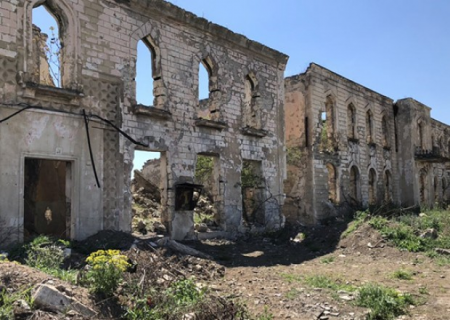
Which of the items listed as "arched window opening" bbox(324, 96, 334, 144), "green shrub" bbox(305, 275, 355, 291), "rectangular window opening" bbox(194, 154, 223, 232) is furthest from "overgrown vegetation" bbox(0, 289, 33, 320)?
"arched window opening" bbox(324, 96, 334, 144)

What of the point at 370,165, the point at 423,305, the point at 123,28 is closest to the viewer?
the point at 423,305

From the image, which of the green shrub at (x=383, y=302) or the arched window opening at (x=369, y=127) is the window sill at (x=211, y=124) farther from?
the arched window opening at (x=369, y=127)

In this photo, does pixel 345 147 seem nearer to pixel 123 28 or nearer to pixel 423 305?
pixel 123 28

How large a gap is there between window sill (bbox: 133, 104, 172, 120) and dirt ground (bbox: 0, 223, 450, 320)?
317 cm

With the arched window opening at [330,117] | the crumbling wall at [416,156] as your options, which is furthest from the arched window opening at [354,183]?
the crumbling wall at [416,156]

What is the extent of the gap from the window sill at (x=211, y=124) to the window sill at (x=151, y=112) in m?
1.04

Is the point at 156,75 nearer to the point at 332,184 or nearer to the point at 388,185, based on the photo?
the point at 332,184

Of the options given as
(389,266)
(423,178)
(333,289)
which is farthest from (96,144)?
(423,178)

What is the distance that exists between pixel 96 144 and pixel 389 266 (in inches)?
287

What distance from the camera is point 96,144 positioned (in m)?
10.4

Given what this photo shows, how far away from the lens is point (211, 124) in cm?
1316

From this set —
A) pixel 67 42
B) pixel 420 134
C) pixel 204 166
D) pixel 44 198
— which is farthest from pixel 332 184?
pixel 67 42

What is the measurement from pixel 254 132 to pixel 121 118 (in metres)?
5.03

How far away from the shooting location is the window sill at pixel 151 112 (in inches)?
443
